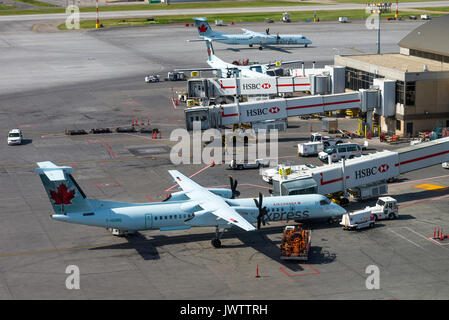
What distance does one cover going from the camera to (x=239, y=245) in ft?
221

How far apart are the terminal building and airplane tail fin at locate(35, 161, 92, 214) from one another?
59518 mm

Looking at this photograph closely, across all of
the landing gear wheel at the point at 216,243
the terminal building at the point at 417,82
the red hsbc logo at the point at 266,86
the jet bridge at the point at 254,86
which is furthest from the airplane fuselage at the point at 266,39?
the landing gear wheel at the point at 216,243

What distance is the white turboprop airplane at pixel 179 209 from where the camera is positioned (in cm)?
6450

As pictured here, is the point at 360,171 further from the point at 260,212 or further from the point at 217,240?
the point at 217,240

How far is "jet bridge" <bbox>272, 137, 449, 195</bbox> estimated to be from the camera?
7569cm

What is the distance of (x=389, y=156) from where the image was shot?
8106 cm

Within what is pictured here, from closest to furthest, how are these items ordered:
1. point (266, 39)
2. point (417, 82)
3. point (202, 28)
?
1. point (417, 82)
2. point (202, 28)
3. point (266, 39)

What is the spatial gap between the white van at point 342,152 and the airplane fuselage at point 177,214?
2577cm

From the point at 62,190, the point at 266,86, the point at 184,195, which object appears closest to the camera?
the point at 62,190

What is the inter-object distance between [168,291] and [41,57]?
454ft

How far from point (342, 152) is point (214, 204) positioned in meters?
34.2

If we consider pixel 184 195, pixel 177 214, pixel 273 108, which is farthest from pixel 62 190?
pixel 273 108

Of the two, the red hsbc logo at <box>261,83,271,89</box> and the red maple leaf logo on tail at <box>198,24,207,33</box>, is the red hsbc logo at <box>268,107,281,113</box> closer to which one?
the red hsbc logo at <box>261,83,271,89</box>
